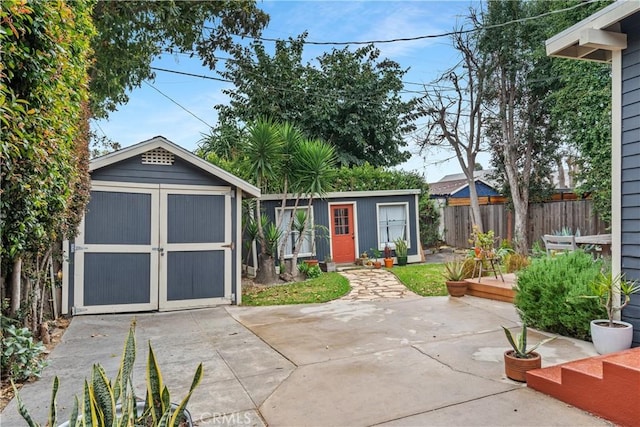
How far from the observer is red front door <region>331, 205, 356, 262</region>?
1201cm

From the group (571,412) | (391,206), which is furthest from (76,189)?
(391,206)

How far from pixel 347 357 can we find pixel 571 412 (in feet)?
6.20

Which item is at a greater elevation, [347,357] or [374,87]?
[374,87]

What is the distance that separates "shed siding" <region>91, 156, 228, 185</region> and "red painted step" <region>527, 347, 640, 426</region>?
5.56m

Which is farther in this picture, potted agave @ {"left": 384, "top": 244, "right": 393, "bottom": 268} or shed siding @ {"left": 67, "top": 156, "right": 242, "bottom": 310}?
potted agave @ {"left": 384, "top": 244, "right": 393, "bottom": 268}

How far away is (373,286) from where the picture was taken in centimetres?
845

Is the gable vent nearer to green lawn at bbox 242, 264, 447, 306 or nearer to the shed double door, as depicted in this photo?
the shed double door

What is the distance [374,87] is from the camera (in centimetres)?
1719

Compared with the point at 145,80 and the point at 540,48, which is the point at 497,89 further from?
the point at 145,80

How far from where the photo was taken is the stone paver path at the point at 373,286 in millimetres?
7379

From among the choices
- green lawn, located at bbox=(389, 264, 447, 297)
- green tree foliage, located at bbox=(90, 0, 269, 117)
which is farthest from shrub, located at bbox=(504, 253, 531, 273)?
green tree foliage, located at bbox=(90, 0, 269, 117)

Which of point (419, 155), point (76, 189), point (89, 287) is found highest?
point (419, 155)

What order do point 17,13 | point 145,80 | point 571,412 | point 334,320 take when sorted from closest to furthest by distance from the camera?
point 17,13
point 571,412
point 334,320
point 145,80

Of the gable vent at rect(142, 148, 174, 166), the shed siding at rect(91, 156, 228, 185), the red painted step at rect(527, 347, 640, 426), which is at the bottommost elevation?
the red painted step at rect(527, 347, 640, 426)
